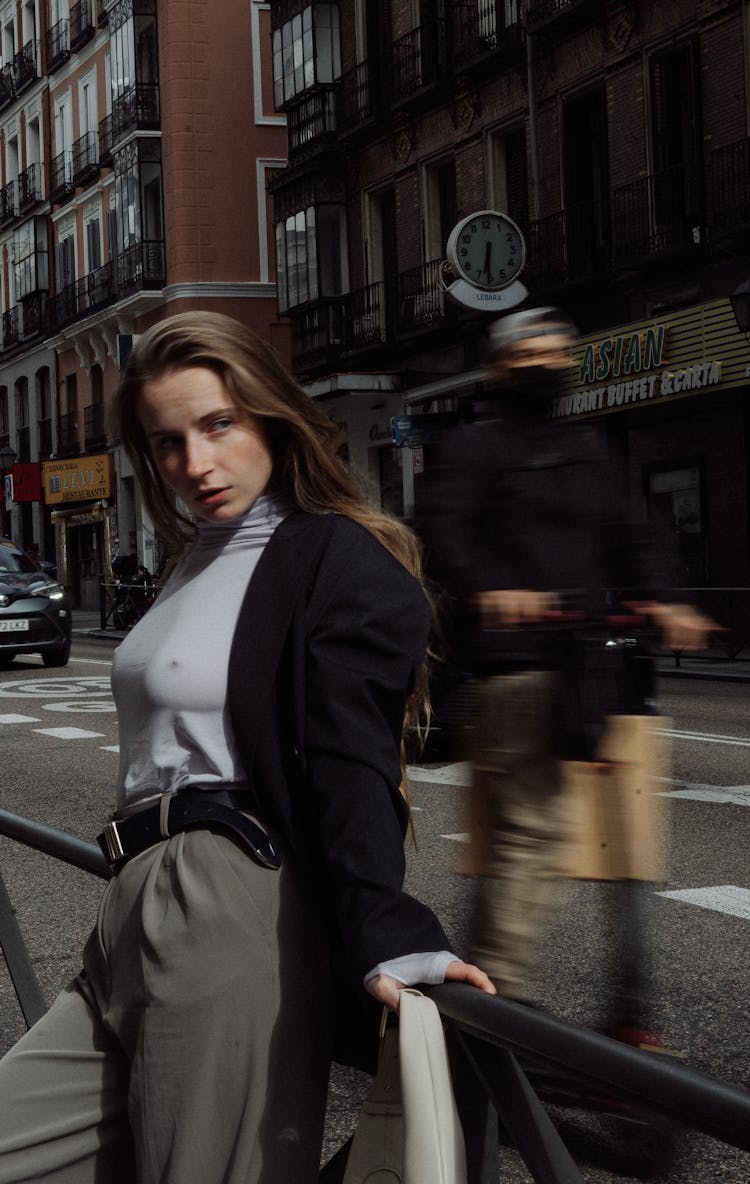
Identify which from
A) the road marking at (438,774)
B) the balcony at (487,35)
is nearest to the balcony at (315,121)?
the balcony at (487,35)

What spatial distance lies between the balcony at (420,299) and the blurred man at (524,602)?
2524cm

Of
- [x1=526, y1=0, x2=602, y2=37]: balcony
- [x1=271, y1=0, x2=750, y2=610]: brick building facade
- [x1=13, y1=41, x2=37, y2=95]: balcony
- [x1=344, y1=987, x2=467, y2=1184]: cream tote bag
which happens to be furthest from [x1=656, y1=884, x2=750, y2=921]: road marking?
[x1=13, y1=41, x2=37, y2=95]: balcony

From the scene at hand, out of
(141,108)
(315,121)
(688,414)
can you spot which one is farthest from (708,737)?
(141,108)

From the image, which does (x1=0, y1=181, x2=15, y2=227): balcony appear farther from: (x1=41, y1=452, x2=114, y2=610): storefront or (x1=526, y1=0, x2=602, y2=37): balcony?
(x1=526, y1=0, x2=602, y2=37): balcony

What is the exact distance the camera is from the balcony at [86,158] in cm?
4659

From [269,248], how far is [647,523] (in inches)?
1494

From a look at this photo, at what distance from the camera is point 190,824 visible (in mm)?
1970

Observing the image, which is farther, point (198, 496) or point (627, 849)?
point (627, 849)

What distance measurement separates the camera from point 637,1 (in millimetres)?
24375

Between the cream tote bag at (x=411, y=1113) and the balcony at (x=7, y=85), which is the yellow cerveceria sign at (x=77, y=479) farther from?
the cream tote bag at (x=411, y=1113)

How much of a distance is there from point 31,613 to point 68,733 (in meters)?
6.25

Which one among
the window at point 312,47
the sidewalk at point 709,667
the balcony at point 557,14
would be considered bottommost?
the sidewalk at point 709,667

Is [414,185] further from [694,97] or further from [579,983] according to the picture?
[579,983]

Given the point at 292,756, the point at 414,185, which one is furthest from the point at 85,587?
the point at 292,756
